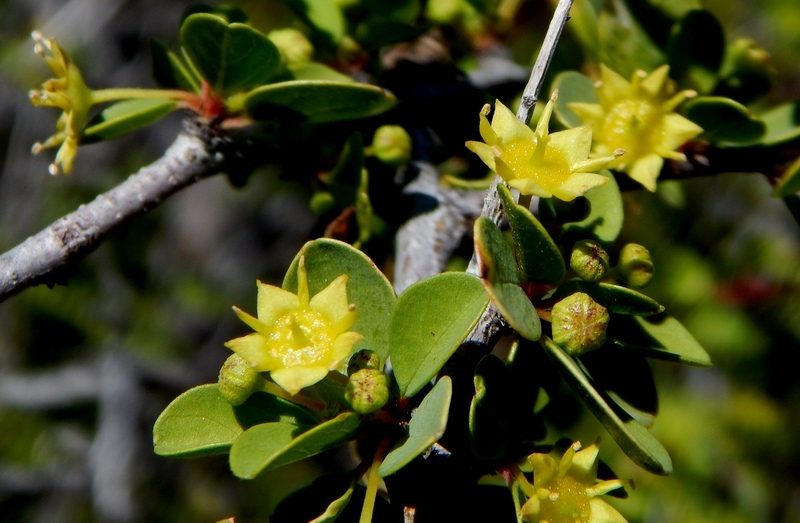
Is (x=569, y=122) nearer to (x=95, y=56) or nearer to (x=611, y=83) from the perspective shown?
(x=611, y=83)

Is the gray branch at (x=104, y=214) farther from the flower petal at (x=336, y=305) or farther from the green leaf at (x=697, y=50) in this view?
the green leaf at (x=697, y=50)

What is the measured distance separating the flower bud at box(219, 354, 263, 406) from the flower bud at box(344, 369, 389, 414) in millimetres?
174

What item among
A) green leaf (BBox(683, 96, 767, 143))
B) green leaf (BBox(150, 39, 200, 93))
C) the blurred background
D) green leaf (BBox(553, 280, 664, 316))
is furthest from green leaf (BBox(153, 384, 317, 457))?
the blurred background

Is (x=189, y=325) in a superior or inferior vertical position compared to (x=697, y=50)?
inferior

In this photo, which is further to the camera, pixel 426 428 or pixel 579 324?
pixel 579 324

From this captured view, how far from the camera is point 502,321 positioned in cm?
134

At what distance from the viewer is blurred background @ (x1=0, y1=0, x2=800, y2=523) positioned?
127 inches

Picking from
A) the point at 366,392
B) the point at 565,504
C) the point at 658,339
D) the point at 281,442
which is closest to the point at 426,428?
the point at 366,392

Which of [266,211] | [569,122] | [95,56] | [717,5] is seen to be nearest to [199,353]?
[266,211]

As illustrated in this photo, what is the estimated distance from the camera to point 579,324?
4.00 ft

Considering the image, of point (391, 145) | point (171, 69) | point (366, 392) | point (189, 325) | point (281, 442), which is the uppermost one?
point (171, 69)

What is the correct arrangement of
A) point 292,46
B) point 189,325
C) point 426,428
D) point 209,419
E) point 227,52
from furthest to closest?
point 189,325 < point 292,46 < point 227,52 < point 209,419 < point 426,428

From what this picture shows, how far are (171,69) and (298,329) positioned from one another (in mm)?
786

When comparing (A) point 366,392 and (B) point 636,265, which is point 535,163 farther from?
(A) point 366,392
